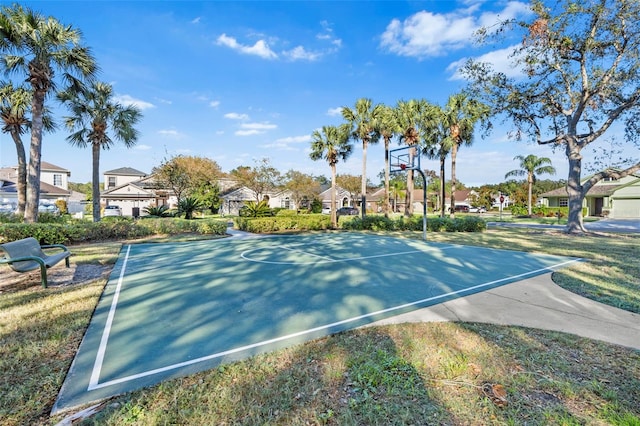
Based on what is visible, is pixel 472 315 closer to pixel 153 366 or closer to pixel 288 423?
pixel 288 423

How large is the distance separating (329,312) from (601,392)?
3.12 metres

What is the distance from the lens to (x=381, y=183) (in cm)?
8169

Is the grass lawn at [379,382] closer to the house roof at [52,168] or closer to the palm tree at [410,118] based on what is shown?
the palm tree at [410,118]

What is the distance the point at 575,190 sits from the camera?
17.2 m

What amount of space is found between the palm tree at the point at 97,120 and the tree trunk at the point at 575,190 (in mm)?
26051

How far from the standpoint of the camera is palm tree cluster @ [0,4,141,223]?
11.4 m

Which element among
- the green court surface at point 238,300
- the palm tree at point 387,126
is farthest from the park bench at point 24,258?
the palm tree at point 387,126

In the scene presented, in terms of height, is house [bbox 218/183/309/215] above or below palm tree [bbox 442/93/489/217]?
below

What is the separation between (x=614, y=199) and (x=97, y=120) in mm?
51396

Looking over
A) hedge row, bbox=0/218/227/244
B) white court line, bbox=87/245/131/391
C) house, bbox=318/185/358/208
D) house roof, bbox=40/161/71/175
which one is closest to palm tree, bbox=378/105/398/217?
hedge row, bbox=0/218/227/244

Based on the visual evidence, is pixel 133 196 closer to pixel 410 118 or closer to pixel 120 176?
pixel 120 176

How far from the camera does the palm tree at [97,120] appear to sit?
54.6ft

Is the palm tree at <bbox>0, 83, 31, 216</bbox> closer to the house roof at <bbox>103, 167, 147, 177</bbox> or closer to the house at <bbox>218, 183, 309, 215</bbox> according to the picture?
the house at <bbox>218, 183, 309, 215</bbox>

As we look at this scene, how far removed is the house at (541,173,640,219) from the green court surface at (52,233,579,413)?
1216 inches
